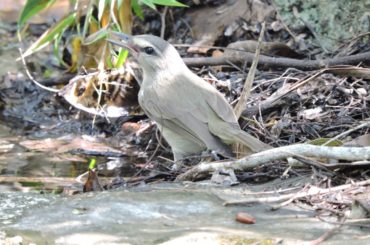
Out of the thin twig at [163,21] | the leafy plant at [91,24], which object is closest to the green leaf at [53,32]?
the leafy plant at [91,24]

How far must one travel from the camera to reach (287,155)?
15.1ft

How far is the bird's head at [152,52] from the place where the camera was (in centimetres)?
636

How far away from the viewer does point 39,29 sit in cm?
1028

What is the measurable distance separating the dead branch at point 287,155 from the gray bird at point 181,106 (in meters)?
0.45

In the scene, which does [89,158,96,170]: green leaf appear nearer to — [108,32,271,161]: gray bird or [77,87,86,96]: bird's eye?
[108,32,271,161]: gray bird

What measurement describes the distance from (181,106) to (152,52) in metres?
0.66

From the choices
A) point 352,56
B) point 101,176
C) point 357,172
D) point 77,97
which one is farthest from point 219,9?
point 357,172

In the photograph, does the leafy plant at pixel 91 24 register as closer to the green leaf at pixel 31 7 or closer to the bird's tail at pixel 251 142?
the green leaf at pixel 31 7

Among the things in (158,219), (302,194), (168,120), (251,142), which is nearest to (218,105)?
Result: (168,120)

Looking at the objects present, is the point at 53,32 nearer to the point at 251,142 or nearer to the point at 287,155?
the point at 251,142

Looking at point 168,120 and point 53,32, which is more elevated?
point 53,32

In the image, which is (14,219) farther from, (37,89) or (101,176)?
→ (37,89)

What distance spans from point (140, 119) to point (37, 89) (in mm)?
1635

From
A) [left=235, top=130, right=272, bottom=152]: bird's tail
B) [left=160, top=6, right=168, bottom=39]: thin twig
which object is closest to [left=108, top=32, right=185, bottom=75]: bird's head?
[left=235, top=130, right=272, bottom=152]: bird's tail
